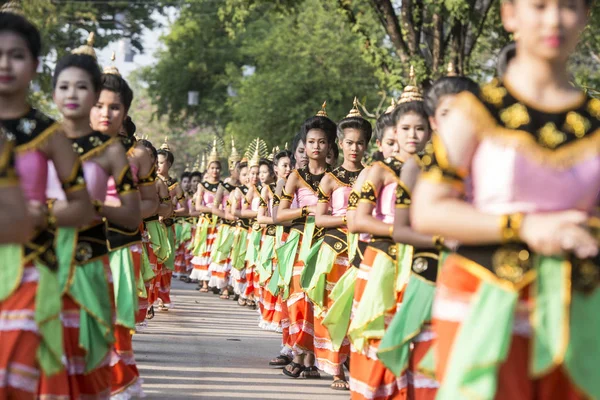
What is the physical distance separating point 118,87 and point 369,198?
179 centimetres

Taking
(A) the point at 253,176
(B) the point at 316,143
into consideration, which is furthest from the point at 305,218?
(A) the point at 253,176

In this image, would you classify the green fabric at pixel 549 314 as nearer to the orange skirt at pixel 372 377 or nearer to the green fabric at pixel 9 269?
the green fabric at pixel 9 269

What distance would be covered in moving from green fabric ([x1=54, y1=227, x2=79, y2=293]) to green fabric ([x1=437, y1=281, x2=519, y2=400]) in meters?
2.41

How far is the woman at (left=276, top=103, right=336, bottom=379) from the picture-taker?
11.2m

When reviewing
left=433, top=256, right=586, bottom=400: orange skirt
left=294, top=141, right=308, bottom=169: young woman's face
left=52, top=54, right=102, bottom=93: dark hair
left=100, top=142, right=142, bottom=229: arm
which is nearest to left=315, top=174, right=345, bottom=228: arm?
left=294, top=141, right=308, bottom=169: young woman's face

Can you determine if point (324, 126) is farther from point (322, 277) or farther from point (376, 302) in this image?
point (376, 302)

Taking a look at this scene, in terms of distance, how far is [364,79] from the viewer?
3744cm

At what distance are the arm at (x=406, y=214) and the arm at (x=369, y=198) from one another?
2.85 ft

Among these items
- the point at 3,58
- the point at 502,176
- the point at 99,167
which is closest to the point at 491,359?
the point at 502,176

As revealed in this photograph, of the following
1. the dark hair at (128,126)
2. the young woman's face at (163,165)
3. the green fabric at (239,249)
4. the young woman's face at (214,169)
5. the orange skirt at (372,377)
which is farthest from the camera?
the young woman's face at (214,169)

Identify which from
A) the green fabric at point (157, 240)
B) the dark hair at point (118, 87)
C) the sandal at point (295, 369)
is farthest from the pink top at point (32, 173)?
the green fabric at point (157, 240)

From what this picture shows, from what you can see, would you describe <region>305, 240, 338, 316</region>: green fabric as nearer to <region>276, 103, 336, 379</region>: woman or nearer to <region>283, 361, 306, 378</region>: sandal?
<region>276, 103, 336, 379</region>: woman

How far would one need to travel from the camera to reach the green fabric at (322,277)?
10.4 meters

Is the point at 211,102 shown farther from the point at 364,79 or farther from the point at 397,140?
the point at 397,140
